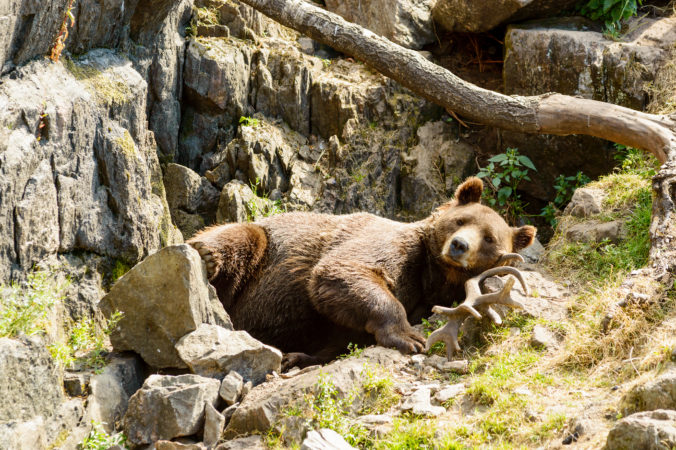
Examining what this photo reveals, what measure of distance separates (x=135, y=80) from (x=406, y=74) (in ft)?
11.6

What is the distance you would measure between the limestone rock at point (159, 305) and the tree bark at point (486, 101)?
4.53m

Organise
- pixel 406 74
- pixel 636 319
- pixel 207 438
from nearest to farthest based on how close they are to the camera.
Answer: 1. pixel 207 438
2. pixel 636 319
3. pixel 406 74

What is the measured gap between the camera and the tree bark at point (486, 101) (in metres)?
8.88

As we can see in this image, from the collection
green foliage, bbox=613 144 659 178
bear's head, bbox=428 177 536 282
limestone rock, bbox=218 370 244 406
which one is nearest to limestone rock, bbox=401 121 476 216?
green foliage, bbox=613 144 659 178

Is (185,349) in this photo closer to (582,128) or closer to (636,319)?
(636,319)

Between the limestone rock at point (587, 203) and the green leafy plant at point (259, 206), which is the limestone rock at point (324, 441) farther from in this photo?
the green leafy plant at point (259, 206)

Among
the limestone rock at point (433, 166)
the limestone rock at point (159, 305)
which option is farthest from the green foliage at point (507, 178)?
the limestone rock at point (159, 305)

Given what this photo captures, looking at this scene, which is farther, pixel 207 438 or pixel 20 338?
pixel 207 438

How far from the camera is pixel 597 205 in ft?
28.8

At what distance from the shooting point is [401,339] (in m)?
6.96

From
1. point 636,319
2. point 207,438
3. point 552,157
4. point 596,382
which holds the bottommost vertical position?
point 207,438

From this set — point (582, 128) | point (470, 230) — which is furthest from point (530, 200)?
point (470, 230)

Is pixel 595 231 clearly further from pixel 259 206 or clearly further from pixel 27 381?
pixel 27 381

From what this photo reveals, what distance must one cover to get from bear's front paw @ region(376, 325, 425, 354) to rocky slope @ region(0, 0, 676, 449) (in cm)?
17
